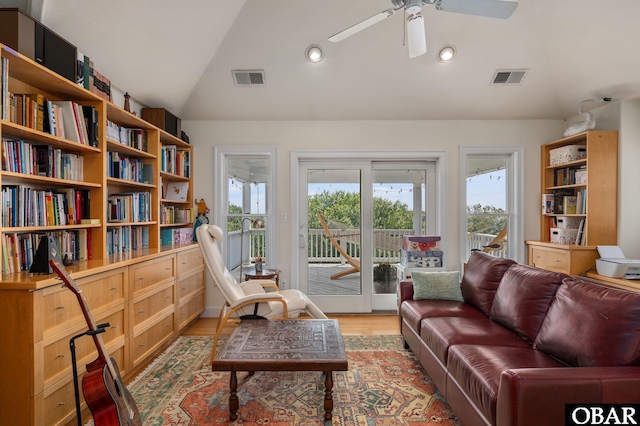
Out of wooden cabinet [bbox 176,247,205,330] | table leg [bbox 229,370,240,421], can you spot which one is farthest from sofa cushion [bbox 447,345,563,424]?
wooden cabinet [bbox 176,247,205,330]

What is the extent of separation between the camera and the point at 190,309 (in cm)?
374

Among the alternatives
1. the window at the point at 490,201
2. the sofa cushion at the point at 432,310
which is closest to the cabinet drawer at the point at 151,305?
the sofa cushion at the point at 432,310

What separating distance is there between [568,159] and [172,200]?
4.51 m

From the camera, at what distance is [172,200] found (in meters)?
3.94

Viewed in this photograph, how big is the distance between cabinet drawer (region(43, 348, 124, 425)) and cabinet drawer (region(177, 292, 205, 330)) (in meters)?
1.48

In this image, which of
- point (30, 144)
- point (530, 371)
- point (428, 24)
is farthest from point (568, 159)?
point (30, 144)

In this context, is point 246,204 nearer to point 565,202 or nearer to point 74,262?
point 74,262

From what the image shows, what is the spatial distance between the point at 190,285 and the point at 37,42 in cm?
251

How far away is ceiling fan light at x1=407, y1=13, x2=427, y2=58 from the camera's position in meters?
2.28

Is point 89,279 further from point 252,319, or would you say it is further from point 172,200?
point 172,200

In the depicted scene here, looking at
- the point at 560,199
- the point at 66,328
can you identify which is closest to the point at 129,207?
the point at 66,328

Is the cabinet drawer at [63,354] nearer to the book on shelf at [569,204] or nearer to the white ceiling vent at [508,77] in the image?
the white ceiling vent at [508,77]

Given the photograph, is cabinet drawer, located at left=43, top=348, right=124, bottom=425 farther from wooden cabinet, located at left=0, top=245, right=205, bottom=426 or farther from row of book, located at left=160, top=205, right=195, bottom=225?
row of book, located at left=160, top=205, right=195, bottom=225

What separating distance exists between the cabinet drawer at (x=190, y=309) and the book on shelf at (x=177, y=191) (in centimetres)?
118
